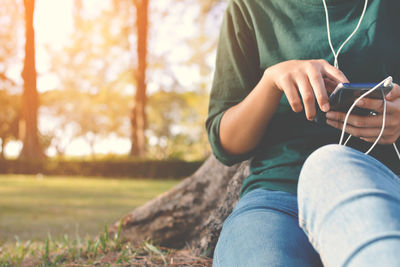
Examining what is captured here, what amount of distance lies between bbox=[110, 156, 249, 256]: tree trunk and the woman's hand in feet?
4.28

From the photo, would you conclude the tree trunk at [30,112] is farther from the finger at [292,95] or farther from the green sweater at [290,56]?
the finger at [292,95]

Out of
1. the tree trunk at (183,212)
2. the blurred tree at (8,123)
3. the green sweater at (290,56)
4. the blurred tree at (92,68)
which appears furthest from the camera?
the blurred tree at (8,123)

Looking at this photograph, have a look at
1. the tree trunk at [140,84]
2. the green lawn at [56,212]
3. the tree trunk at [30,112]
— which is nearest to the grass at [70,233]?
the green lawn at [56,212]

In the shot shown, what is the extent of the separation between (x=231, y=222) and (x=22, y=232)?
375 centimetres

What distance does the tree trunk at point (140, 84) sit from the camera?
17.2 m

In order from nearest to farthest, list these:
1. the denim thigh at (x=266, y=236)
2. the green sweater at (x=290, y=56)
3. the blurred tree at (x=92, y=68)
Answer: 1. the denim thigh at (x=266, y=236)
2. the green sweater at (x=290, y=56)
3. the blurred tree at (x=92, y=68)

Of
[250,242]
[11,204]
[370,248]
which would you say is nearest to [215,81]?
[250,242]

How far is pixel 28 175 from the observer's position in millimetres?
16062

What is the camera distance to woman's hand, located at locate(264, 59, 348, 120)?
993mm

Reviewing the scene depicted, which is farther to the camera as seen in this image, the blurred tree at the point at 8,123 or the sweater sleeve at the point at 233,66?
the blurred tree at the point at 8,123

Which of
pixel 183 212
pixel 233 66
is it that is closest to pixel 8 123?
pixel 183 212

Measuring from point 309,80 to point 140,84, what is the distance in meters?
16.8

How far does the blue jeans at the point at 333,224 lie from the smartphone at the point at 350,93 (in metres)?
0.18

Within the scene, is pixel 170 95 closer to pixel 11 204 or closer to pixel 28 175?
pixel 28 175
